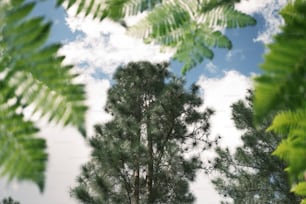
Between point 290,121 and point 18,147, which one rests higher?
point 290,121

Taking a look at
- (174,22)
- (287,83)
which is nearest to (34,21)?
(287,83)

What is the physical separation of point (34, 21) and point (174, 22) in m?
0.28

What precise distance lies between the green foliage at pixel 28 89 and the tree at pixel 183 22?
0.13m

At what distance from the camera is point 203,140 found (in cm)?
969

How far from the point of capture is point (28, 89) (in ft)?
0.91

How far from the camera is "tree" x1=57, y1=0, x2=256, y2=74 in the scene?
464 mm

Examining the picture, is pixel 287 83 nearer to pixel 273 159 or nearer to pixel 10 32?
pixel 10 32

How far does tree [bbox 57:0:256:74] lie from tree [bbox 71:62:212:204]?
8.02 m

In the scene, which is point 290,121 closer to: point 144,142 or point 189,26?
point 189,26

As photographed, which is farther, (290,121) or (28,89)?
(290,121)

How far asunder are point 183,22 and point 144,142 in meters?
9.32

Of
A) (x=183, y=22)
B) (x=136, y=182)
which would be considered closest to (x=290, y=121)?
(x=183, y=22)

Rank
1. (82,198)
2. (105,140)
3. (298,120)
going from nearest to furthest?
1. (298,120)
2. (82,198)
3. (105,140)

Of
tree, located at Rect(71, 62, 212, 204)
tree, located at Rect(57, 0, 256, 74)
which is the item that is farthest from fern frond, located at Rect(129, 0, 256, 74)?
tree, located at Rect(71, 62, 212, 204)
